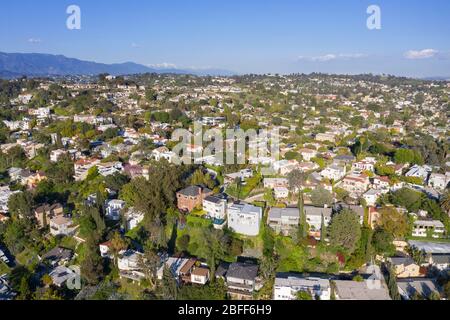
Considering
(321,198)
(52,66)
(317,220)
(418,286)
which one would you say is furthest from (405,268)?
(52,66)

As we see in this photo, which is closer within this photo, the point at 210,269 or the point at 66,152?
the point at 210,269

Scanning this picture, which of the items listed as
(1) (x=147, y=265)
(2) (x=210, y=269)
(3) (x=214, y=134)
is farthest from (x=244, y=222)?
(3) (x=214, y=134)

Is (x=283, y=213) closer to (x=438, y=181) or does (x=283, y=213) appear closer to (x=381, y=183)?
(x=381, y=183)

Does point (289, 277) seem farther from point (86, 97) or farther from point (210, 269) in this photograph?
point (86, 97)

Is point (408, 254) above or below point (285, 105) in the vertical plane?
below

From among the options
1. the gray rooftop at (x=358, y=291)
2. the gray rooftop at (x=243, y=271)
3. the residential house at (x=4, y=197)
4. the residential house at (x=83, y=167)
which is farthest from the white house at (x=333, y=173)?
the residential house at (x=4, y=197)

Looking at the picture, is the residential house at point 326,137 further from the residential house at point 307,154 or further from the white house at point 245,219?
the white house at point 245,219
